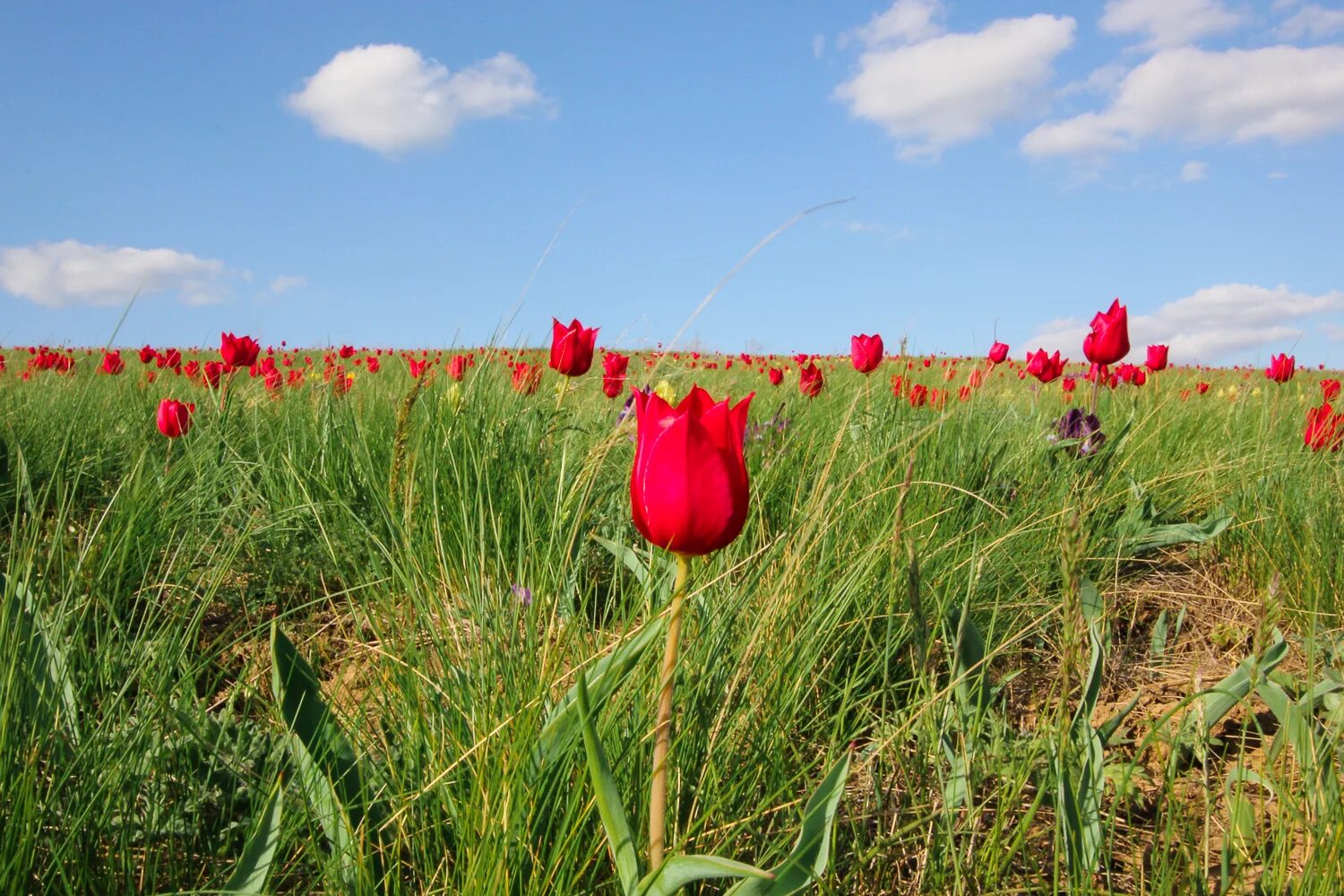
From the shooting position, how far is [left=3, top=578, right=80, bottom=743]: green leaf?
113cm

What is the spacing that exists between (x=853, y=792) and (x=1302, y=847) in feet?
2.40

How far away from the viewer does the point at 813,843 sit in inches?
34.1

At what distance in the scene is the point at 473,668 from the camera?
3.89ft

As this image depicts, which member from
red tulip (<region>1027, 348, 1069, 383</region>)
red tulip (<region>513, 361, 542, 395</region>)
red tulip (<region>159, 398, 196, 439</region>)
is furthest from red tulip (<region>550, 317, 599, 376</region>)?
red tulip (<region>1027, 348, 1069, 383</region>)

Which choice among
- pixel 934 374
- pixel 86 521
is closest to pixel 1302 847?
pixel 86 521

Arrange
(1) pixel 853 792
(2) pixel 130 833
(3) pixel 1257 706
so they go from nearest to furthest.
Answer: (2) pixel 130 833, (1) pixel 853 792, (3) pixel 1257 706

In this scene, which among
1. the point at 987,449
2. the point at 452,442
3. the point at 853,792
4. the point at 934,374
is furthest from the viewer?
the point at 934,374

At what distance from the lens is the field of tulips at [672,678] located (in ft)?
3.30

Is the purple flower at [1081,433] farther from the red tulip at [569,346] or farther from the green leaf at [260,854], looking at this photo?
the green leaf at [260,854]

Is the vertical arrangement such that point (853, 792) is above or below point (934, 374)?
below

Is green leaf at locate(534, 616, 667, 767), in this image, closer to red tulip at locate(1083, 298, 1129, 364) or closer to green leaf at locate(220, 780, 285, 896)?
green leaf at locate(220, 780, 285, 896)

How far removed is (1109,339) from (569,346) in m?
1.87

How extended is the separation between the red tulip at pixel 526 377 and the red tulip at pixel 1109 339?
189cm

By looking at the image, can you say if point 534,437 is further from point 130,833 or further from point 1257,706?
point 1257,706
